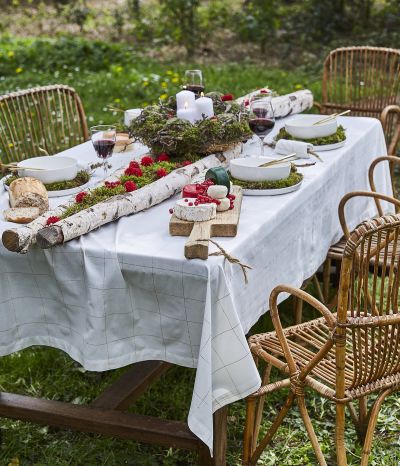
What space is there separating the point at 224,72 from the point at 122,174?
220 inches

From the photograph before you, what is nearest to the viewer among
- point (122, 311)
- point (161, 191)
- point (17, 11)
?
point (122, 311)

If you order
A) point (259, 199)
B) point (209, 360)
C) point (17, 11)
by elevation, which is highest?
point (259, 199)

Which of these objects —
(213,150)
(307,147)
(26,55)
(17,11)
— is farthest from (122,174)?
(17,11)

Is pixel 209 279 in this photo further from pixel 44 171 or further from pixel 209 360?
pixel 44 171

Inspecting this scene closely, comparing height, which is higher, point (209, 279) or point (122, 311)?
point (209, 279)

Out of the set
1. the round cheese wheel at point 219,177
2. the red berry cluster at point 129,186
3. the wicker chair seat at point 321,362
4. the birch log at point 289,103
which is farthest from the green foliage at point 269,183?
the birch log at point 289,103

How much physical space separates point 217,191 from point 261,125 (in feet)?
2.23

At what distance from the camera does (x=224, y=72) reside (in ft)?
26.5

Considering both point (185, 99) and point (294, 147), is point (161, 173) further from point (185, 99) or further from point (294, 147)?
point (294, 147)

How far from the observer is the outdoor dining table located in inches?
83.7

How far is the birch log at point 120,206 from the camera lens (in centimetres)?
220

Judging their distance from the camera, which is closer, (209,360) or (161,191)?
(209,360)

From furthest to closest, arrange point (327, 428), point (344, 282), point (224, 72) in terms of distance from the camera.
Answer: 1. point (224, 72)
2. point (327, 428)
3. point (344, 282)

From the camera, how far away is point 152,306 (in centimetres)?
222
